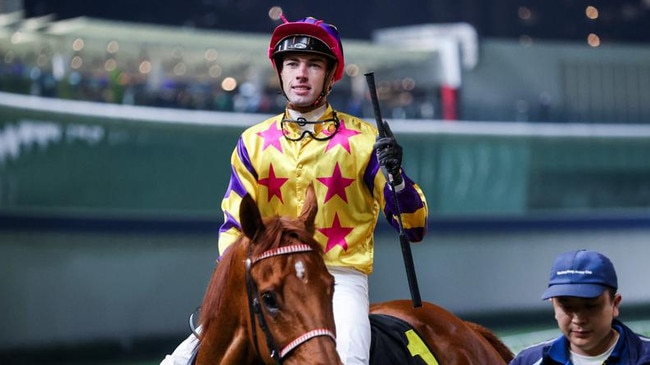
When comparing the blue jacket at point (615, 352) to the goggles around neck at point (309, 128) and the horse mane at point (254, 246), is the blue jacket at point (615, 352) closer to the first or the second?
the horse mane at point (254, 246)

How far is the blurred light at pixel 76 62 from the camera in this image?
12.1 meters

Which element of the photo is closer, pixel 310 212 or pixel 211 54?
pixel 310 212

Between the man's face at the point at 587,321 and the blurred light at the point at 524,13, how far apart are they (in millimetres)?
14186

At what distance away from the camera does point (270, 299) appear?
2.65 meters

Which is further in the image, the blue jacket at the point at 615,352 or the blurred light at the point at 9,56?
the blurred light at the point at 9,56

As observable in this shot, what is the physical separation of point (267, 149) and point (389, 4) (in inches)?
474

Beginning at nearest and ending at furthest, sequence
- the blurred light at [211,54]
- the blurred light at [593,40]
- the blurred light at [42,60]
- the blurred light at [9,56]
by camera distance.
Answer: the blurred light at [9,56] → the blurred light at [42,60] → the blurred light at [211,54] → the blurred light at [593,40]

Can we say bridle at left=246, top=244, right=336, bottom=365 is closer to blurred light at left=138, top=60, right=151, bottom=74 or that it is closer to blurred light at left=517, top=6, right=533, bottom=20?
blurred light at left=138, top=60, right=151, bottom=74

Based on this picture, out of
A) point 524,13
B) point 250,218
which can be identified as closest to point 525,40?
point 524,13

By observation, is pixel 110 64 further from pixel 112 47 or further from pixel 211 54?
pixel 211 54

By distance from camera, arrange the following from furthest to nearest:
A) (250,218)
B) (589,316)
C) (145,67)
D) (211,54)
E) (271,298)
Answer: (211,54) < (145,67) < (250,218) < (271,298) < (589,316)

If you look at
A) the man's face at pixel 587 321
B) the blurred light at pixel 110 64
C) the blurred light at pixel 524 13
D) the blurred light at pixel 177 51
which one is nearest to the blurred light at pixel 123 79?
the blurred light at pixel 110 64

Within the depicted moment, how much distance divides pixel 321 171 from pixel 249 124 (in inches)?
366

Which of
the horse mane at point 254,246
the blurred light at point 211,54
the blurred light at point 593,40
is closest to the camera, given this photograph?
the horse mane at point 254,246
